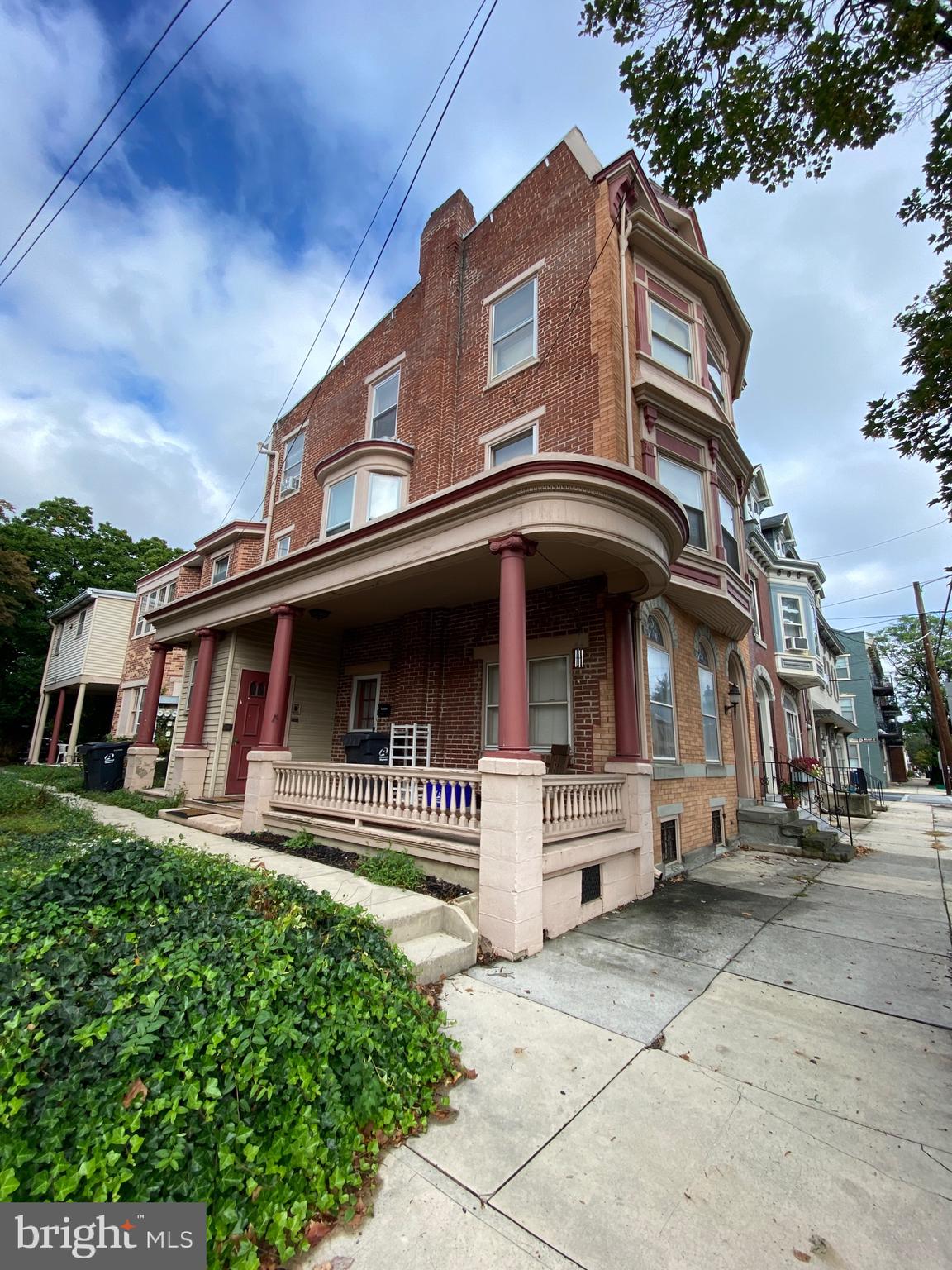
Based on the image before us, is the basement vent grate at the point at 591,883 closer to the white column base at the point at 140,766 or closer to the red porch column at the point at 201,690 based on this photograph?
the red porch column at the point at 201,690

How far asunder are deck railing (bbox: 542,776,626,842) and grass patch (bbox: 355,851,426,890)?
4.63 ft

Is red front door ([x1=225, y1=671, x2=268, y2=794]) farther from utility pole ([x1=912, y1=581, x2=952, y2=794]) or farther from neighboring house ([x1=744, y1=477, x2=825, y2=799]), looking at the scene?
utility pole ([x1=912, y1=581, x2=952, y2=794])

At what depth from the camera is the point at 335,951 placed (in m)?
3.34

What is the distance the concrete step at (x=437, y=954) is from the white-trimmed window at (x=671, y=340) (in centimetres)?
931

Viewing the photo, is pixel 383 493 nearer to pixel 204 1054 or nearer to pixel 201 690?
pixel 201 690

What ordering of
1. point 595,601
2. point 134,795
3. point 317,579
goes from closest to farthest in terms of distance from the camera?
point 595,601, point 317,579, point 134,795

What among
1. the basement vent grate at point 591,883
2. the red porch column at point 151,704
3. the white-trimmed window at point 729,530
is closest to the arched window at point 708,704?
the white-trimmed window at point 729,530

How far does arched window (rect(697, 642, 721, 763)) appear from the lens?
10.1 meters

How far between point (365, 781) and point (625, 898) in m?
3.59

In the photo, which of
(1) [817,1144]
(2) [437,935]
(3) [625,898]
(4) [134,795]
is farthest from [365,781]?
(4) [134,795]

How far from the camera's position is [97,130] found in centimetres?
599

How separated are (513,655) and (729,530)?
747 centimetres

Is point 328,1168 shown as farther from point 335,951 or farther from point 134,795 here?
point 134,795

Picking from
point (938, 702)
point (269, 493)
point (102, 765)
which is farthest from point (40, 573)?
point (938, 702)
